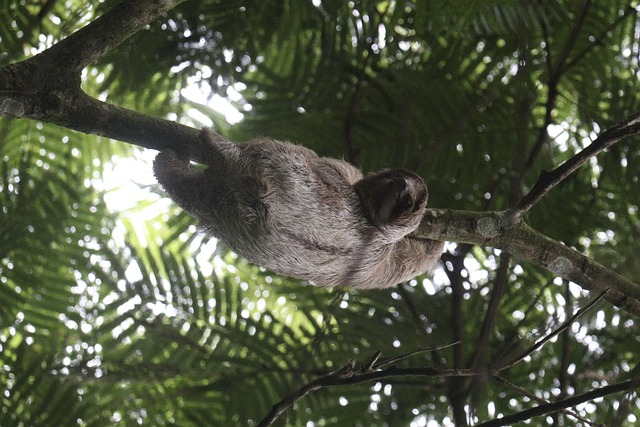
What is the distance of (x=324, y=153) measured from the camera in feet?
12.6

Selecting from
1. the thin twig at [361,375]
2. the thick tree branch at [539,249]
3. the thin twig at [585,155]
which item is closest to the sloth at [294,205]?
the thick tree branch at [539,249]

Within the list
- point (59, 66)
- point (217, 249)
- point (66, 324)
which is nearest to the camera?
point (59, 66)

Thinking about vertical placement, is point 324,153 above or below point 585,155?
above

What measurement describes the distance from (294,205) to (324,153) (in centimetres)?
125

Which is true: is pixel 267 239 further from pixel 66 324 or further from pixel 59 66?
pixel 66 324

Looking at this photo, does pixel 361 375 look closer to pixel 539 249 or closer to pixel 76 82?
pixel 539 249

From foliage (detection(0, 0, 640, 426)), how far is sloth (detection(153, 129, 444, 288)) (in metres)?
0.81

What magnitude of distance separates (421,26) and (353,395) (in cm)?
199

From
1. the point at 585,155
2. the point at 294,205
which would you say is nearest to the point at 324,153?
the point at 294,205

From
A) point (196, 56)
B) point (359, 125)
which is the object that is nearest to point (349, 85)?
point (359, 125)

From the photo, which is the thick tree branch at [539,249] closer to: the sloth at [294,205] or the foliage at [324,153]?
the sloth at [294,205]

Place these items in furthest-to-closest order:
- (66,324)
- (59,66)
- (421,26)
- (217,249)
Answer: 1. (217,249)
2. (66,324)
3. (421,26)
4. (59,66)

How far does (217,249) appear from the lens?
13.3 feet

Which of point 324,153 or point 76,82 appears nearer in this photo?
point 76,82
